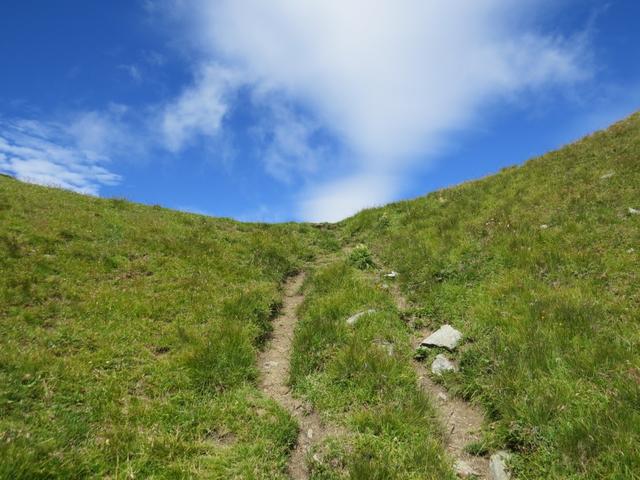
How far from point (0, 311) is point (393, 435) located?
878 cm

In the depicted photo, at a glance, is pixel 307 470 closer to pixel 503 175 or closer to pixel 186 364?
pixel 186 364

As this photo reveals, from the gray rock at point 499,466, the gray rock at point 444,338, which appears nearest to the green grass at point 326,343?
the gray rock at point 499,466

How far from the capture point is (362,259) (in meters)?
15.8

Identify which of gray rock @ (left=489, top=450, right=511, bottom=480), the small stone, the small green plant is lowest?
the small stone

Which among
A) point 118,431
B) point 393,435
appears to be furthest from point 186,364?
point 393,435

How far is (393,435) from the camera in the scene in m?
6.70

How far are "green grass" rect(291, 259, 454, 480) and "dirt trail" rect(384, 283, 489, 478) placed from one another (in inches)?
9.5

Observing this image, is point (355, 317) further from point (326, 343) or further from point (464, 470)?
point (464, 470)

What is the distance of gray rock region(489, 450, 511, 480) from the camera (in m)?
5.91

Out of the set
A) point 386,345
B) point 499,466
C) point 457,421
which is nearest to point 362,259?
point 386,345

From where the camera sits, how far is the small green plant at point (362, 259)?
15570mm

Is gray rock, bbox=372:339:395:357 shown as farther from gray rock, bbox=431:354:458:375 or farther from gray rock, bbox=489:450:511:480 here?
gray rock, bbox=489:450:511:480

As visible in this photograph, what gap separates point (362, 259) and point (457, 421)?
8.91 meters

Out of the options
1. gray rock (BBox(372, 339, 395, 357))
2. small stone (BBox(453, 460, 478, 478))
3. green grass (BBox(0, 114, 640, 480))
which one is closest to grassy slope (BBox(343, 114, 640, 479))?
green grass (BBox(0, 114, 640, 480))
